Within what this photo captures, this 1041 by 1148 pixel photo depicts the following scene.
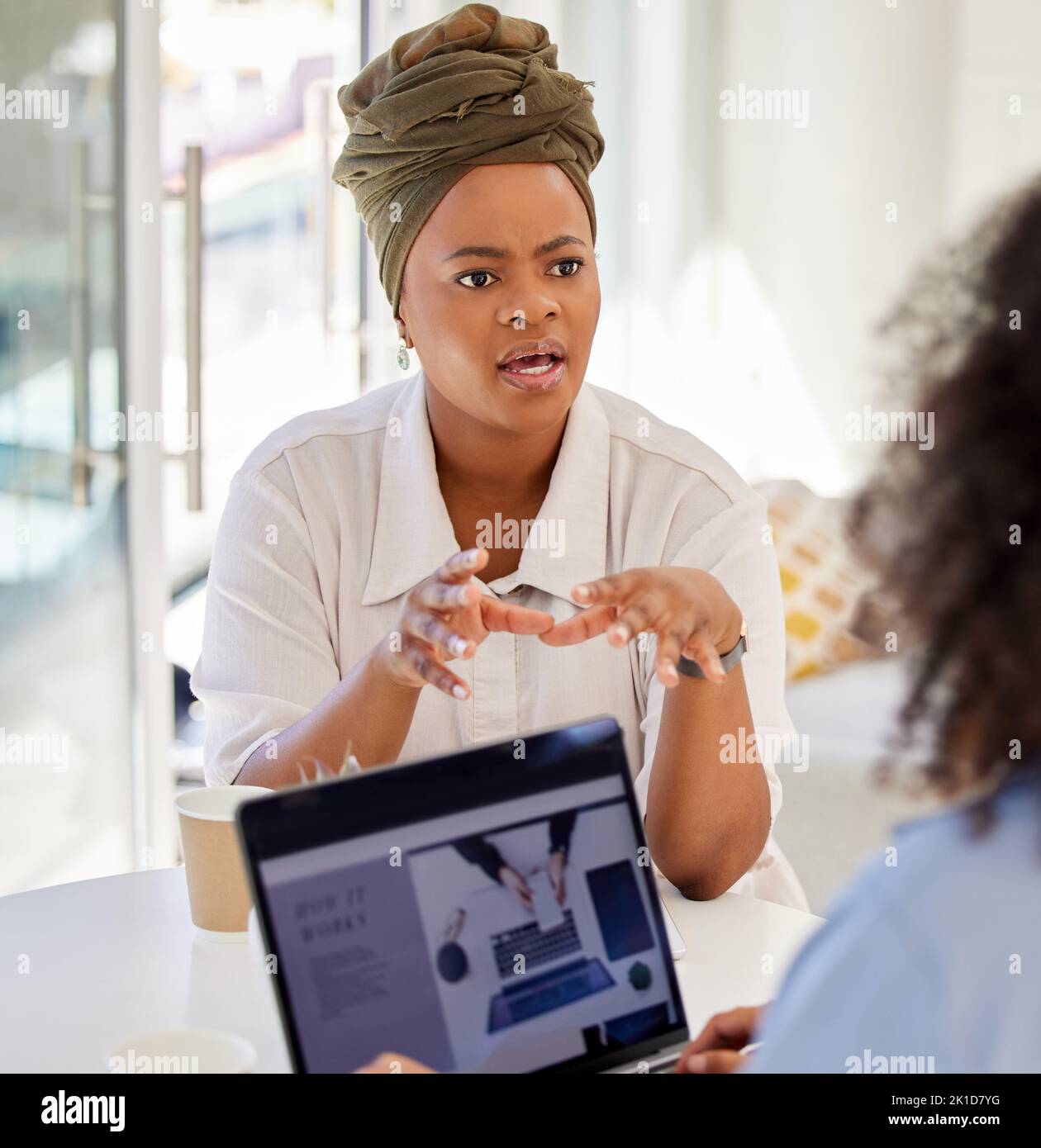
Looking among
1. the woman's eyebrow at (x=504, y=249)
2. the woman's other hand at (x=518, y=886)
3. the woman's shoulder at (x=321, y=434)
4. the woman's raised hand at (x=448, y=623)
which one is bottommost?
the woman's other hand at (x=518, y=886)

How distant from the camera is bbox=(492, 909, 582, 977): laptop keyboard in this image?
827 mm

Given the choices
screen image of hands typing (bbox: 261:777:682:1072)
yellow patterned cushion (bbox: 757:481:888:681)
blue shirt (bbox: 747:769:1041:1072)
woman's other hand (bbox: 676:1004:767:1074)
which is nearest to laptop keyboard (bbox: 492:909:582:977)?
screen image of hands typing (bbox: 261:777:682:1072)

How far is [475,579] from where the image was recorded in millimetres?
1516

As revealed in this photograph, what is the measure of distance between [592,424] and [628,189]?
2503 mm

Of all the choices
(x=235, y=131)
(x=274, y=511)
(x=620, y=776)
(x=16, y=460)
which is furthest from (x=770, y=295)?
(x=620, y=776)

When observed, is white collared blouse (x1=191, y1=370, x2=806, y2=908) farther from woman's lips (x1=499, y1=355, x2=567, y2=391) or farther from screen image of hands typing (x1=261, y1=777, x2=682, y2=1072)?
screen image of hands typing (x1=261, y1=777, x2=682, y2=1072)

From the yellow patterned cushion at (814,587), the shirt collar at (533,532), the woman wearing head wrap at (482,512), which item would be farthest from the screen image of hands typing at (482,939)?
the yellow patterned cushion at (814,587)

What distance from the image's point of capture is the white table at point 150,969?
0.98 meters

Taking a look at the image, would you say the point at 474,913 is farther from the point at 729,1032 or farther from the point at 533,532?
the point at 533,532

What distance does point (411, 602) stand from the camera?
1185 millimetres

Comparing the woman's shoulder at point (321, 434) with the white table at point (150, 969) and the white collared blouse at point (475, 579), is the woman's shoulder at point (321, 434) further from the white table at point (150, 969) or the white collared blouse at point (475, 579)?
the white table at point (150, 969)

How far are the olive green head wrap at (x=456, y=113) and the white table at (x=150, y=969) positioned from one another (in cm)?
81

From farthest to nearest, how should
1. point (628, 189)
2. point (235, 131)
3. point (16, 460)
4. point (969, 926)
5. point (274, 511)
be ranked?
point (235, 131)
point (628, 189)
point (16, 460)
point (274, 511)
point (969, 926)

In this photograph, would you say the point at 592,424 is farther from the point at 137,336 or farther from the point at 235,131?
the point at 235,131
